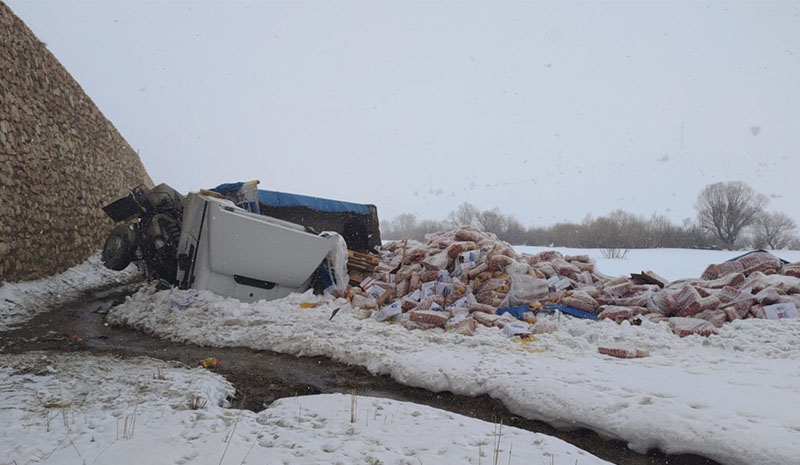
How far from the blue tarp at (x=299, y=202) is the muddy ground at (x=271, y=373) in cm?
341

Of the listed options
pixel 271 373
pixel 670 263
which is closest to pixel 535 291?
pixel 271 373

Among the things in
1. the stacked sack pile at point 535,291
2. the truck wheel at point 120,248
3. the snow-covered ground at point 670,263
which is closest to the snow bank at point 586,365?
the stacked sack pile at point 535,291

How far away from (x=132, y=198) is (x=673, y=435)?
7285 millimetres

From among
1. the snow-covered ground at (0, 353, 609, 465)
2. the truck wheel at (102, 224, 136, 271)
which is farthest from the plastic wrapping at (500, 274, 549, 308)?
the truck wheel at (102, 224, 136, 271)

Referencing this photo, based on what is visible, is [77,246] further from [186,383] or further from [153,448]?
[153,448]

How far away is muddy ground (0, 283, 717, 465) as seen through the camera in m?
2.90

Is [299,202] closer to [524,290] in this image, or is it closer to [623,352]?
[524,290]

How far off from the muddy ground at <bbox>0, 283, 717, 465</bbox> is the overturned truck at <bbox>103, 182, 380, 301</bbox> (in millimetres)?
1137

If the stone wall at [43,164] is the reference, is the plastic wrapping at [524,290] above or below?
below

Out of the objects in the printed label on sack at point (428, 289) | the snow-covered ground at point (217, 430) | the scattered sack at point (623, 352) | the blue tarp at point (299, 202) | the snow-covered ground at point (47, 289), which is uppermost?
the blue tarp at point (299, 202)

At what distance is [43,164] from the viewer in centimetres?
852

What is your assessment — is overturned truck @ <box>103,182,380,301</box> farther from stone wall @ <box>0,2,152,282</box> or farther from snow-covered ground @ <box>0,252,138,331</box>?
stone wall @ <box>0,2,152,282</box>

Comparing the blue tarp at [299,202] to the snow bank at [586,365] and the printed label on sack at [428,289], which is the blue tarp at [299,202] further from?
the printed label on sack at [428,289]

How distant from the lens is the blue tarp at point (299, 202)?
28.4 feet
